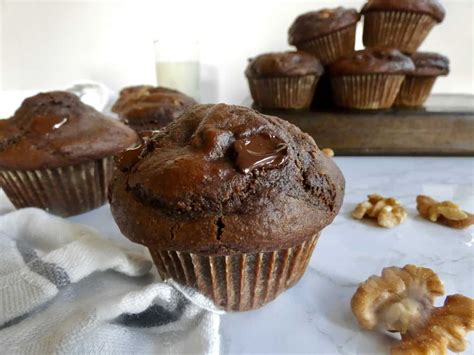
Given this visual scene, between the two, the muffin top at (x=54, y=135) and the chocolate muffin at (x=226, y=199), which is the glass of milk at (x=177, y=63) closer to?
the muffin top at (x=54, y=135)

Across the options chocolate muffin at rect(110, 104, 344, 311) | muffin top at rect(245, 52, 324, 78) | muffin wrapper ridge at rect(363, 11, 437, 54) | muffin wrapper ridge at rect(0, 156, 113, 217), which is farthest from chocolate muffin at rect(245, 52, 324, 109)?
chocolate muffin at rect(110, 104, 344, 311)

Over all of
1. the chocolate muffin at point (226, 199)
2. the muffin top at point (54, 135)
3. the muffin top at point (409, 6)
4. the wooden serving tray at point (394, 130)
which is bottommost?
the wooden serving tray at point (394, 130)

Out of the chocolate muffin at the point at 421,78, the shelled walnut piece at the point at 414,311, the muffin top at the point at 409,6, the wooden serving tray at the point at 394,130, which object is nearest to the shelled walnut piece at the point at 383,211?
the shelled walnut piece at the point at 414,311

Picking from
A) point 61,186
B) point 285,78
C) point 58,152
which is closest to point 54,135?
point 58,152

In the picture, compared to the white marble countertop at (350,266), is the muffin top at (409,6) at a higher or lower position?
higher

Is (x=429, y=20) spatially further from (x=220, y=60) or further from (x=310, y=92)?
(x=220, y=60)

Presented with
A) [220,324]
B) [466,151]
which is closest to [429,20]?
[466,151]

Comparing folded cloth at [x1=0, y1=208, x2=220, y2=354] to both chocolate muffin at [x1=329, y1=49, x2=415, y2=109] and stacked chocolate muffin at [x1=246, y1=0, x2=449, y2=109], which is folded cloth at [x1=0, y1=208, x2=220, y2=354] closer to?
stacked chocolate muffin at [x1=246, y1=0, x2=449, y2=109]
